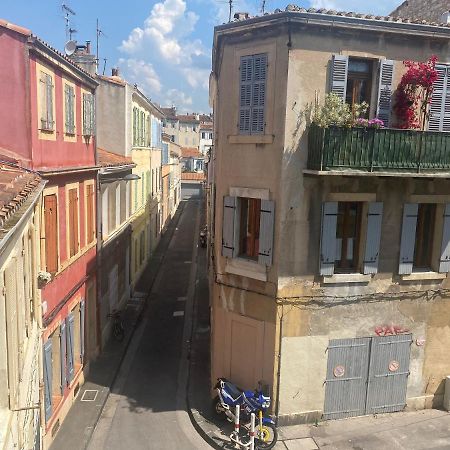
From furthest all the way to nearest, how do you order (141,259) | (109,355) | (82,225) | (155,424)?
(141,259)
(109,355)
(82,225)
(155,424)

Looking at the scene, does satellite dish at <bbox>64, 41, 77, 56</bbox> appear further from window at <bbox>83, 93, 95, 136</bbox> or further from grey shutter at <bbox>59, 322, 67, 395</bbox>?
grey shutter at <bbox>59, 322, 67, 395</bbox>

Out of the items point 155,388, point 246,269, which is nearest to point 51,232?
point 246,269

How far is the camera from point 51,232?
1178 centimetres

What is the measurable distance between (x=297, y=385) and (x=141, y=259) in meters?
17.5

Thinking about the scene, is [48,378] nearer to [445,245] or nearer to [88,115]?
[88,115]

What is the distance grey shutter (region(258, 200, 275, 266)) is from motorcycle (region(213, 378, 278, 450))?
3459 millimetres

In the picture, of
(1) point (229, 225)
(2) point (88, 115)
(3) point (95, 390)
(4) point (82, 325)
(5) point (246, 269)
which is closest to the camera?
(5) point (246, 269)

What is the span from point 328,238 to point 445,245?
11.4 ft

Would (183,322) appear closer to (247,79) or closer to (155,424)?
(155,424)

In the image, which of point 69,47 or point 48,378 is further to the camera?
point 69,47

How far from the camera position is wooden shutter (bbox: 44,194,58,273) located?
11.5 m

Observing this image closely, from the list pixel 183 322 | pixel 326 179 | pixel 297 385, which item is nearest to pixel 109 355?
pixel 183 322

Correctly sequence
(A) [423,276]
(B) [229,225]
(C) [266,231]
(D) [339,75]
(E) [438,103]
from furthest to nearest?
(A) [423,276] → (B) [229,225] → (E) [438,103] → (C) [266,231] → (D) [339,75]

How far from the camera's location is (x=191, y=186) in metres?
71.7
